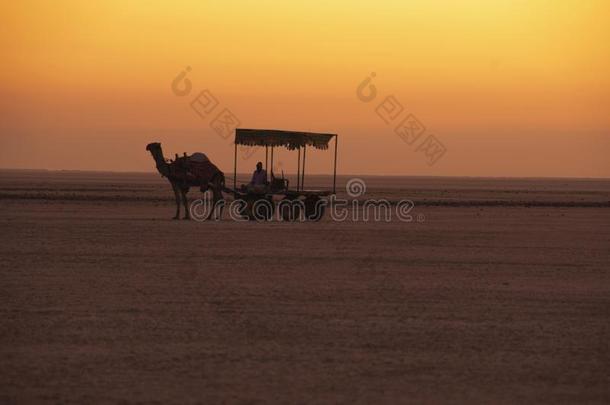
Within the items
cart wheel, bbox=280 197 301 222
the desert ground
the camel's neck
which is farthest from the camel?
the desert ground

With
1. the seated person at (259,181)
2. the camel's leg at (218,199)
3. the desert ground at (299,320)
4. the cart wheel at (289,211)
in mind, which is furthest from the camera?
the cart wheel at (289,211)

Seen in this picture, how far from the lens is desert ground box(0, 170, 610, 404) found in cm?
1046

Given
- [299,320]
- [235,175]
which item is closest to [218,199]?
[235,175]

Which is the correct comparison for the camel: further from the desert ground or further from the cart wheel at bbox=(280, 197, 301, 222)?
the desert ground

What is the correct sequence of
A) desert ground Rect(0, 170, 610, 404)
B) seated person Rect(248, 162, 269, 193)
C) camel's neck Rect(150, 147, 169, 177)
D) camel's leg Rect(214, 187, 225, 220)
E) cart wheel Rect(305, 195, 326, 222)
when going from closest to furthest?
desert ground Rect(0, 170, 610, 404), seated person Rect(248, 162, 269, 193), camel's neck Rect(150, 147, 169, 177), camel's leg Rect(214, 187, 225, 220), cart wheel Rect(305, 195, 326, 222)

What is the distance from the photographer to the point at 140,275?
62.0 feet

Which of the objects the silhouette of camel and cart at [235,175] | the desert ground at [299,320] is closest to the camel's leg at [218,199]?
the silhouette of camel and cart at [235,175]

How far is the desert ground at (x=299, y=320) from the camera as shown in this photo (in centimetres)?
1046

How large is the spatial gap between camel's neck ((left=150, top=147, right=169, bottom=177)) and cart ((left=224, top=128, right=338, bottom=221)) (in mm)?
1637

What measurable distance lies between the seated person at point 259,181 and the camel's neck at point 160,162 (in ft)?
7.17

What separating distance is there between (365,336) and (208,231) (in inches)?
665

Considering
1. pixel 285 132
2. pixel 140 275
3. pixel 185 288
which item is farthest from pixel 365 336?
pixel 285 132

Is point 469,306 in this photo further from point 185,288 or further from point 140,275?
point 140,275

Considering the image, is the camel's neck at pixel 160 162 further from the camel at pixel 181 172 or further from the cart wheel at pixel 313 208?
the cart wheel at pixel 313 208
